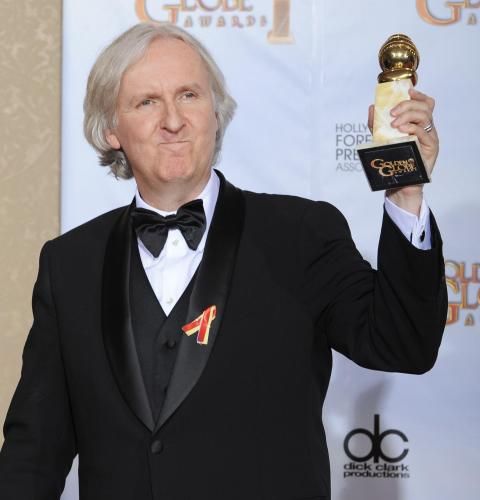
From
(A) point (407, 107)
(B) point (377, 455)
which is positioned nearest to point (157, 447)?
(A) point (407, 107)

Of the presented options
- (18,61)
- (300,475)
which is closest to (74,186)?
(18,61)

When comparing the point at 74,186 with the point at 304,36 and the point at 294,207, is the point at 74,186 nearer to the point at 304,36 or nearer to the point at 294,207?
the point at 304,36

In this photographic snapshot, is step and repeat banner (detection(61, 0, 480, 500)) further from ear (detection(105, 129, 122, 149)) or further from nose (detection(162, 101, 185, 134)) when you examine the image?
nose (detection(162, 101, 185, 134))

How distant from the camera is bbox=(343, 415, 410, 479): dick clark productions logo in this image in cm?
300

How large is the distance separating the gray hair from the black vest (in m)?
0.40

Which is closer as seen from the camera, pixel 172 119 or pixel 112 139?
pixel 172 119

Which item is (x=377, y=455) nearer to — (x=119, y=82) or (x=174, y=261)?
(x=174, y=261)

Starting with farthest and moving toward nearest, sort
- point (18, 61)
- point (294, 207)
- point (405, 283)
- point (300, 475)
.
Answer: point (18, 61)
point (294, 207)
point (300, 475)
point (405, 283)

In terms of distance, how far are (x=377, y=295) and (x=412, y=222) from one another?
5.8 inches

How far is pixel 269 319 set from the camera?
1854 mm

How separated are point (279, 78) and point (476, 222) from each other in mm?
707

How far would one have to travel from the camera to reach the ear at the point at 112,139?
7.09 feet

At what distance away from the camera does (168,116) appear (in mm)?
1976

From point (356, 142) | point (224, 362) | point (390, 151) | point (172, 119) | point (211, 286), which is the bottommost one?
point (224, 362)
